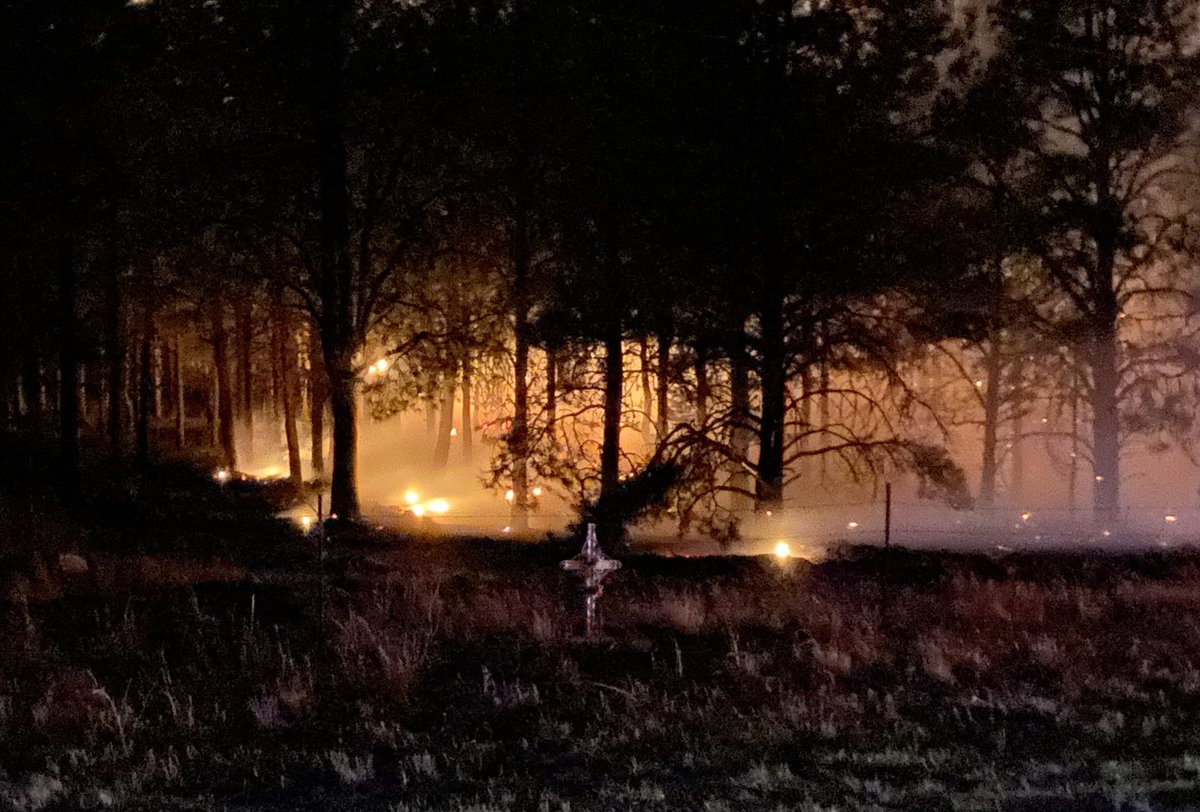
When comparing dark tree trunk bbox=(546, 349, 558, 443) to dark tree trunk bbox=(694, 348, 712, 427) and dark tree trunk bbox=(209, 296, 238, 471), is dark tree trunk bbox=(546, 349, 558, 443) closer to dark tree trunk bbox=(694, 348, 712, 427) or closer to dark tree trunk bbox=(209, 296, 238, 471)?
dark tree trunk bbox=(694, 348, 712, 427)

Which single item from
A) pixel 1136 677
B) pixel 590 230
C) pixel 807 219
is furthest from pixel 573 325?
pixel 1136 677

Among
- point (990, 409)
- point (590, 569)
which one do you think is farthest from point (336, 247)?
point (990, 409)

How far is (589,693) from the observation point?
8.58 m

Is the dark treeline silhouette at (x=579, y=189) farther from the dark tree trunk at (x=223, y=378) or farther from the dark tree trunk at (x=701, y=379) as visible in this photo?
the dark tree trunk at (x=223, y=378)

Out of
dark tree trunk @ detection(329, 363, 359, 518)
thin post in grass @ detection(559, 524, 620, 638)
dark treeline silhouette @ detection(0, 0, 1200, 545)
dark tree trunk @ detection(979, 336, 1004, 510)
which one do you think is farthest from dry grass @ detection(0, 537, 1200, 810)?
dark tree trunk @ detection(979, 336, 1004, 510)

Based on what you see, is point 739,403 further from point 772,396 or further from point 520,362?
point 520,362

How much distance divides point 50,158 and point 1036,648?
17370mm

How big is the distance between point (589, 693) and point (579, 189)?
12240 mm

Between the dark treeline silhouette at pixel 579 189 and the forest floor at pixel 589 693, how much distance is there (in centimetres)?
593

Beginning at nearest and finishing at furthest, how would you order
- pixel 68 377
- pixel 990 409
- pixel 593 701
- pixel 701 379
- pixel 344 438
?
pixel 593 701 → pixel 701 379 → pixel 68 377 → pixel 344 438 → pixel 990 409

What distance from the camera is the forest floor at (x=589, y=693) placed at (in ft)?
21.5

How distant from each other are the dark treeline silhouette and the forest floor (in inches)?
233

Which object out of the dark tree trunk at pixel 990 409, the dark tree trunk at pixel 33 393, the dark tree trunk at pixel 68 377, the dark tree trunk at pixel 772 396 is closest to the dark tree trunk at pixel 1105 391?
the dark tree trunk at pixel 990 409

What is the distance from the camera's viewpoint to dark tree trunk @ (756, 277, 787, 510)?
1872cm
